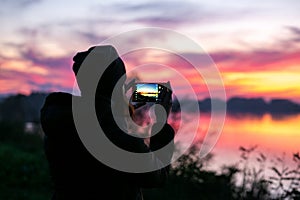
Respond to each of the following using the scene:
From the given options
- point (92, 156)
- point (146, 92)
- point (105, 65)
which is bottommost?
point (92, 156)

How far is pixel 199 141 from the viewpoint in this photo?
820 cm

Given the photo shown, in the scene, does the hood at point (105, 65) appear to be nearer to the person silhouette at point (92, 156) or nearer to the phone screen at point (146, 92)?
the person silhouette at point (92, 156)

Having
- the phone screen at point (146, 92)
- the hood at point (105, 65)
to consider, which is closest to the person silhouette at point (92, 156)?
the hood at point (105, 65)

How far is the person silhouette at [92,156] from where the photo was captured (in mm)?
2467

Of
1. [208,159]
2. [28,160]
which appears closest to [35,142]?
[28,160]

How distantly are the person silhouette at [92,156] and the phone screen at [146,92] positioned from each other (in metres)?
0.21

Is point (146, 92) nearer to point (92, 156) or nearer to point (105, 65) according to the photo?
point (105, 65)

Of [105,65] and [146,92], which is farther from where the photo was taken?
[146,92]

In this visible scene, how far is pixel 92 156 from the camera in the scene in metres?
2.52

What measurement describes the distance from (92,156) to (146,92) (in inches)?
20.5

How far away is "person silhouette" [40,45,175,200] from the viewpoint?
247 cm

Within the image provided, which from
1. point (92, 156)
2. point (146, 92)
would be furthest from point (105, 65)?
point (92, 156)

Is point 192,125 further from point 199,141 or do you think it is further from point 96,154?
point 96,154

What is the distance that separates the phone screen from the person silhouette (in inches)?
8.2
